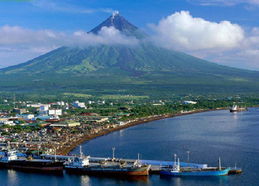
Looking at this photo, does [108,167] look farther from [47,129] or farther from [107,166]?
[47,129]

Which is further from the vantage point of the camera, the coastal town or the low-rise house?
the low-rise house

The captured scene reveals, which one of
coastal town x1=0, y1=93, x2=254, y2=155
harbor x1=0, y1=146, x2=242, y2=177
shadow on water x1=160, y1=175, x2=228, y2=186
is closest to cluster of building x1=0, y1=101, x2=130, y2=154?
coastal town x1=0, y1=93, x2=254, y2=155

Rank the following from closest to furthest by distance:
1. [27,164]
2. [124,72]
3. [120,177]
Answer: [120,177]
[27,164]
[124,72]

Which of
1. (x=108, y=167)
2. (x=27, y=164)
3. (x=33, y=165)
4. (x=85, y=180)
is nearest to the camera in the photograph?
(x=85, y=180)

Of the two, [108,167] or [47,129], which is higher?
[47,129]

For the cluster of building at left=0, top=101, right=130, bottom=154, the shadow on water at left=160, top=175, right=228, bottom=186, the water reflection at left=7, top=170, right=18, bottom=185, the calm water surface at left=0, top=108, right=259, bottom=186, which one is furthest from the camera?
the cluster of building at left=0, top=101, right=130, bottom=154

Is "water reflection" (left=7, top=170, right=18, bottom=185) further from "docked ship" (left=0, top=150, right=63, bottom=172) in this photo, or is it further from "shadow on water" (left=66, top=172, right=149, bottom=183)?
"shadow on water" (left=66, top=172, right=149, bottom=183)

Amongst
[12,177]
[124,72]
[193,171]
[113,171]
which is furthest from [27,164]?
[124,72]

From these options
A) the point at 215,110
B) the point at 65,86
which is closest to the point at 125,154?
the point at 215,110
